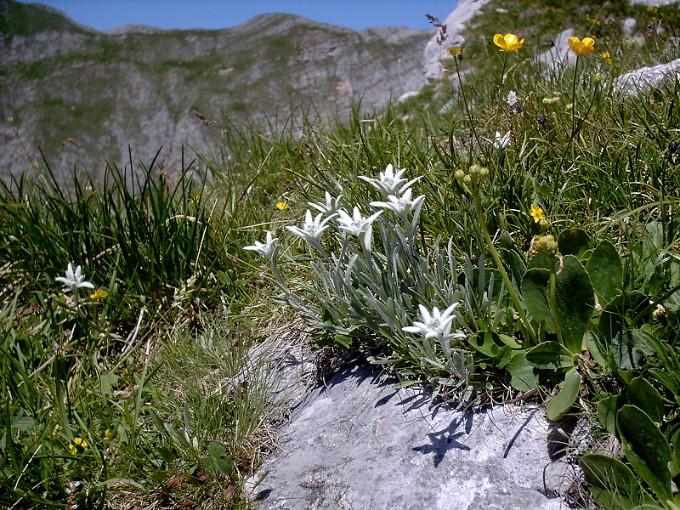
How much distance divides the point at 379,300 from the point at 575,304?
78cm

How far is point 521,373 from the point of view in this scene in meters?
1.91

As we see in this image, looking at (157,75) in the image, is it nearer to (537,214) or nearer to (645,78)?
(645,78)

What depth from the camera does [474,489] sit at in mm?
1771

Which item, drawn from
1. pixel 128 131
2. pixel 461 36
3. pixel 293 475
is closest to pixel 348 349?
pixel 293 475

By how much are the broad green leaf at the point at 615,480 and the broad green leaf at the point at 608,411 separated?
131mm

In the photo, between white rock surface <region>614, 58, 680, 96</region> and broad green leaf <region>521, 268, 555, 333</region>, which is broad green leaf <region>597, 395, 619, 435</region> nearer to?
broad green leaf <region>521, 268, 555, 333</region>

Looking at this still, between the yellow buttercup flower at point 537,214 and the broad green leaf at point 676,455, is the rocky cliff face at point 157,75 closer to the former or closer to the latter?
the yellow buttercup flower at point 537,214

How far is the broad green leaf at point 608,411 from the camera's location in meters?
1.65

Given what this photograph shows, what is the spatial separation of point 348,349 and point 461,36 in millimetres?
10788

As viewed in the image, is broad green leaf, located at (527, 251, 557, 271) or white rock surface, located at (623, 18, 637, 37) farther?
white rock surface, located at (623, 18, 637, 37)

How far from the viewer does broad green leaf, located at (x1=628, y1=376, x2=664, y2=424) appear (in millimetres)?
1604

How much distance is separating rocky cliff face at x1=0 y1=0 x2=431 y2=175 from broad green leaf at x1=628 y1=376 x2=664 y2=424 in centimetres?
1103

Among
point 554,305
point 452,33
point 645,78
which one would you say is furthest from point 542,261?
point 452,33

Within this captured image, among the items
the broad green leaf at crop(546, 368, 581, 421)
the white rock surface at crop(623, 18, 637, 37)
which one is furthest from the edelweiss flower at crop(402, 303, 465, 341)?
the white rock surface at crop(623, 18, 637, 37)
